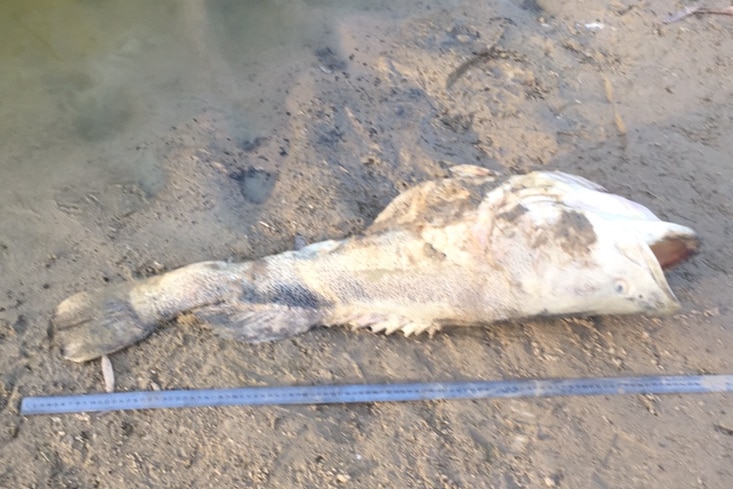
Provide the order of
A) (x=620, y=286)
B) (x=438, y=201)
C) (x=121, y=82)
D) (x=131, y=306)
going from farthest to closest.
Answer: (x=121, y=82) → (x=438, y=201) → (x=131, y=306) → (x=620, y=286)

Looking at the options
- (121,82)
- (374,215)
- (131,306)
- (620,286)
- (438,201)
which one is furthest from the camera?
(121,82)

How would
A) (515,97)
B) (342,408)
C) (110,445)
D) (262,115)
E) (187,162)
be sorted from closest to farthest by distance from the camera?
(110,445)
(342,408)
(187,162)
(262,115)
(515,97)

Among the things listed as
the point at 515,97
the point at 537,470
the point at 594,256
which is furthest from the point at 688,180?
the point at 537,470

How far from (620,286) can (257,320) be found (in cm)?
153

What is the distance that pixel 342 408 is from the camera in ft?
8.68

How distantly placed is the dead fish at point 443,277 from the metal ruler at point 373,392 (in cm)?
21

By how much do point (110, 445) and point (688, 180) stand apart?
318 centimetres

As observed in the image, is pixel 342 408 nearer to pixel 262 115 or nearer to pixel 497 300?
pixel 497 300

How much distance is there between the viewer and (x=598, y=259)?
2.62 meters

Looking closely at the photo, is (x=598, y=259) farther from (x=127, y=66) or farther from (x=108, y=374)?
(x=127, y=66)

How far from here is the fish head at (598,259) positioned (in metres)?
2.61

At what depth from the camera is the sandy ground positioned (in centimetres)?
251

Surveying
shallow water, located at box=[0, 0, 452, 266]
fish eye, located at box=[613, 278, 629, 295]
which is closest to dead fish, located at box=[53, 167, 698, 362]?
fish eye, located at box=[613, 278, 629, 295]

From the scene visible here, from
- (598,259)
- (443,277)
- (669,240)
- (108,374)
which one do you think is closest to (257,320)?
(108,374)
